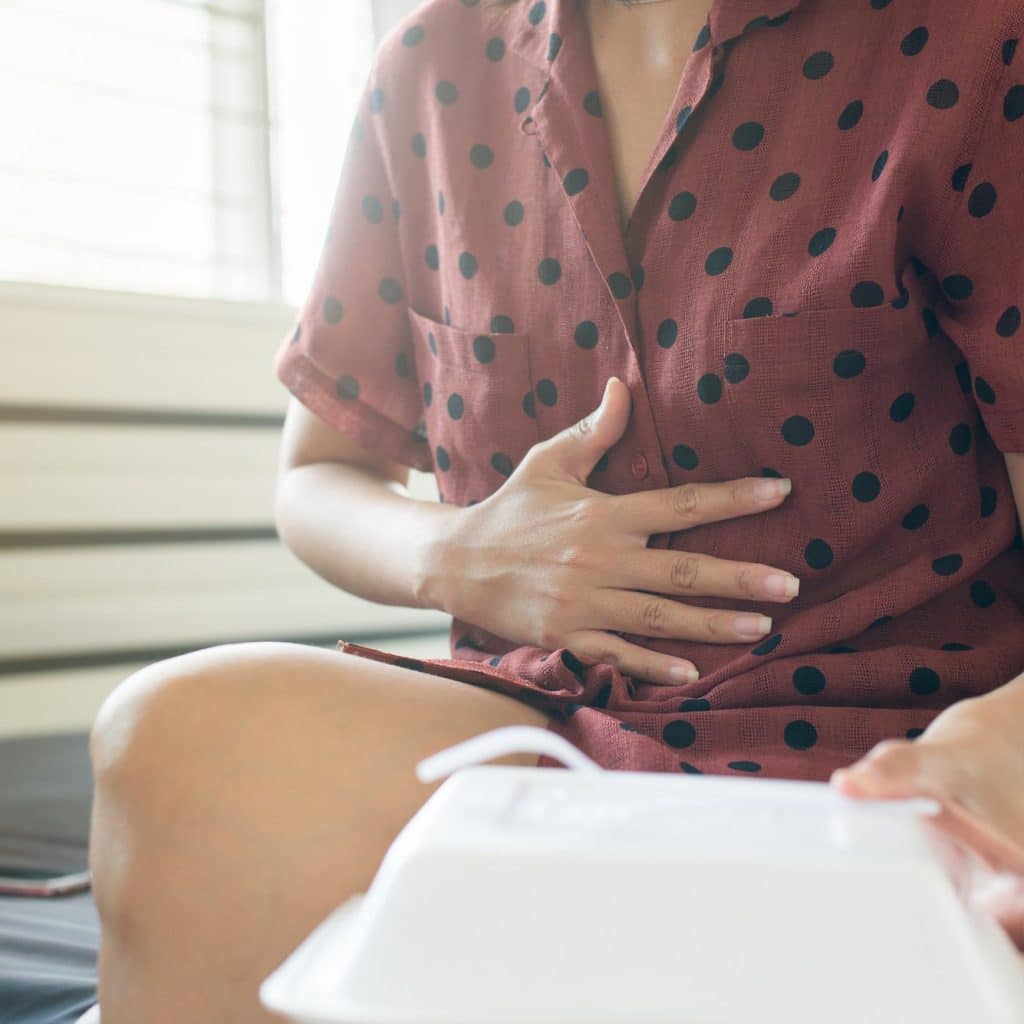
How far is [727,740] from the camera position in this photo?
566mm

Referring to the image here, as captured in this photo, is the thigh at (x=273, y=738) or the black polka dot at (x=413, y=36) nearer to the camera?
the thigh at (x=273, y=738)

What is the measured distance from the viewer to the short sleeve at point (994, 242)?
1.80 ft

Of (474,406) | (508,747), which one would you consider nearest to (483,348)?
(474,406)

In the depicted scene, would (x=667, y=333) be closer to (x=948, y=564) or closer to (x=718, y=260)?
(x=718, y=260)

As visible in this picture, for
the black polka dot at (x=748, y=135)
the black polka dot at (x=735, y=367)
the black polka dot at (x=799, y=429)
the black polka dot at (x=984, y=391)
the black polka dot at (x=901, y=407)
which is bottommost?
the black polka dot at (x=799, y=429)

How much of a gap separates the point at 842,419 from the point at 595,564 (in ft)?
0.50

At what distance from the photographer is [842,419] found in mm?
585

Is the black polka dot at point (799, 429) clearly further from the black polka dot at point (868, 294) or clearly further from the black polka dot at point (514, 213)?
the black polka dot at point (514, 213)

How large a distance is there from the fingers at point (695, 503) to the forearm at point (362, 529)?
0.14 metres

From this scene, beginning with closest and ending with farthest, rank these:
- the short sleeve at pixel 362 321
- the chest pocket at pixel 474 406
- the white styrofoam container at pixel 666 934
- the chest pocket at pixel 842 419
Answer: the white styrofoam container at pixel 666 934, the chest pocket at pixel 842 419, the chest pocket at pixel 474 406, the short sleeve at pixel 362 321

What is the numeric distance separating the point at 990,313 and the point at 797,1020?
389 mm

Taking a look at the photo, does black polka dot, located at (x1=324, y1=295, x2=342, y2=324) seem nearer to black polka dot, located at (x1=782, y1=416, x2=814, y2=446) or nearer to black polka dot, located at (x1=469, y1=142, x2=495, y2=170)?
black polka dot, located at (x1=469, y1=142, x2=495, y2=170)

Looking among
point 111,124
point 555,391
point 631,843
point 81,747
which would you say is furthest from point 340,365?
point 111,124

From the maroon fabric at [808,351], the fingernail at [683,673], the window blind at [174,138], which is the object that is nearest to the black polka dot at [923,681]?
the maroon fabric at [808,351]
